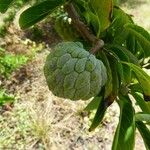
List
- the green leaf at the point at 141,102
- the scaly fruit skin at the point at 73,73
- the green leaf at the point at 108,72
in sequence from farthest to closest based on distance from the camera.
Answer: the green leaf at the point at 141,102 → the green leaf at the point at 108,72 → the scaly fruit skin at the point at 73,73

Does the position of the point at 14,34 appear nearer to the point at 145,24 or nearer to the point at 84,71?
the point at 145,24

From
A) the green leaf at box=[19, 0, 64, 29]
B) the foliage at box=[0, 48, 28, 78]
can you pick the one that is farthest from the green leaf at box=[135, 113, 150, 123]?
the foliage at box=[0, 48, 28, 78]

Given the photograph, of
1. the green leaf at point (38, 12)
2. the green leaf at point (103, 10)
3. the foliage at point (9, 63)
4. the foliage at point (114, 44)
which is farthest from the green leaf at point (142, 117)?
the foliage at point (9, 63)

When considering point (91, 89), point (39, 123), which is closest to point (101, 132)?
point (39, 123)

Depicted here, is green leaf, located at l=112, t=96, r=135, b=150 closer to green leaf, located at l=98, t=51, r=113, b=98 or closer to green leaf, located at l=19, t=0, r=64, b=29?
green leaf, located at l=98, t=51, r=113, b=98

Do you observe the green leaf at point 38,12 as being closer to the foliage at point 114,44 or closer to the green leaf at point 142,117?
the foliage at point 114,44

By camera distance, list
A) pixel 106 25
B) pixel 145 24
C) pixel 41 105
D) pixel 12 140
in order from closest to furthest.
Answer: pixel 106 25, pixel 12 140, pixel 41 105, pixel 145 24
